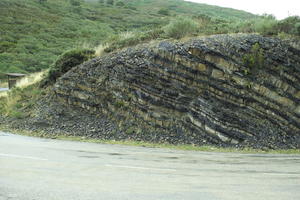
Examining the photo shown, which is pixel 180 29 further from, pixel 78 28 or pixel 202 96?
pixel 78 28

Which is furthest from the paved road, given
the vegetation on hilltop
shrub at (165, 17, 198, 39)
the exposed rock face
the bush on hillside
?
the bush on hillside

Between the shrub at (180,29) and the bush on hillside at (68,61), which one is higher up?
the shrub at (180,29)

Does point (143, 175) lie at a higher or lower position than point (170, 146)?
higher

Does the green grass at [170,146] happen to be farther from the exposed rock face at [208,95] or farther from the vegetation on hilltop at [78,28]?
the vegetation on hilltop at [78,28]

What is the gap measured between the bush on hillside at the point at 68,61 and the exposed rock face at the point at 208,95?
15.0 feet

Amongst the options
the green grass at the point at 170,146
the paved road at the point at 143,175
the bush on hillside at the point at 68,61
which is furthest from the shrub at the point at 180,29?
the paved road at the point at 143,175

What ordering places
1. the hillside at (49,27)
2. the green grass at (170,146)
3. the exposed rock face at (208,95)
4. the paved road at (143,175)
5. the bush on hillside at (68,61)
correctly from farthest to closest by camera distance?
the hillside at (49,27)
the bush on hillside at (68,61)
the exposed rock face at (208,95)
the green grass at (170,146)
the paved road at (143,175)

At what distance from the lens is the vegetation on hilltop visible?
17094 mm

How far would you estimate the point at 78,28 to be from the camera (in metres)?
54.0

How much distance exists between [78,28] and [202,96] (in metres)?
45.0

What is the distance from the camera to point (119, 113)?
14.8m

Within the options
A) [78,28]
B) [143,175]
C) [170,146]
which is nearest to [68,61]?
[170,146]

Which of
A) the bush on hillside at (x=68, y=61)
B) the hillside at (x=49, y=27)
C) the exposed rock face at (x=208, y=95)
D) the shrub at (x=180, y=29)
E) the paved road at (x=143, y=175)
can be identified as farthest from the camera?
the hillside at (x=49, y=27)

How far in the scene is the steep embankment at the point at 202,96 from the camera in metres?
12.7
